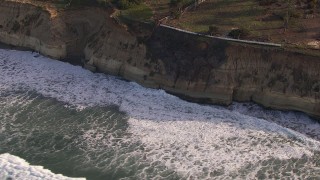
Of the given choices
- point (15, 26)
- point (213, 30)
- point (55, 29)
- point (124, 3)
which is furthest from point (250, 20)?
point (15, 26)

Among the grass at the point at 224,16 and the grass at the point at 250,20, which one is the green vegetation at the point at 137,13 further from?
the grass at the point at 224,16

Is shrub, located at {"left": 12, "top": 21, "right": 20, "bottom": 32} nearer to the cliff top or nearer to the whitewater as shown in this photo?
the cliff top

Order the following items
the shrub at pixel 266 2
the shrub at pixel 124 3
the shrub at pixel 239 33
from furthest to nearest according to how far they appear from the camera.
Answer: the shrub at pixel 124 3
the shrub at pixel 266 2
the shrub at pixel 239 33

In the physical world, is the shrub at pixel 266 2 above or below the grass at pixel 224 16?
above

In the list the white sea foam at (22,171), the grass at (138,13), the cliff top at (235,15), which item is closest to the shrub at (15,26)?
the cliff top at (235,15)

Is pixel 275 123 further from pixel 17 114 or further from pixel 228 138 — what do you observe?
pixel 17 114

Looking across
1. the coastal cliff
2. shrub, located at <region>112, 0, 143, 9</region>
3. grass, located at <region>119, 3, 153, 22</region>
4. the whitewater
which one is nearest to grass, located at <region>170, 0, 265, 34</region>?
the coastal cliff

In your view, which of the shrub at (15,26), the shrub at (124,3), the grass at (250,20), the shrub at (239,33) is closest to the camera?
the shrub at (239,33)
